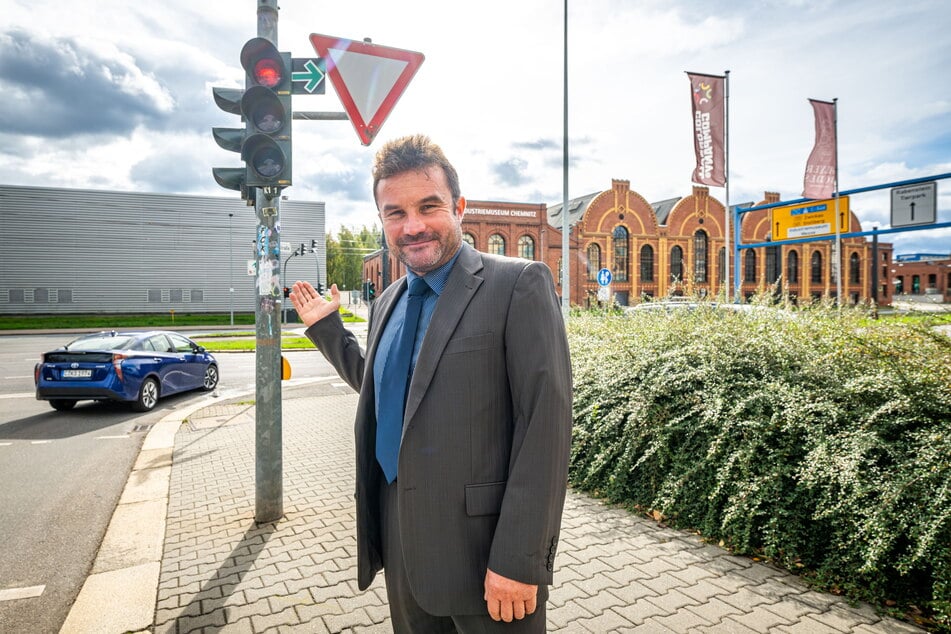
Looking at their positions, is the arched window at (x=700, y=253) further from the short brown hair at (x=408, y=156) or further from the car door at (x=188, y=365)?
the short brown hair at (x=408, y=156)

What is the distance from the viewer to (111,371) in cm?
962

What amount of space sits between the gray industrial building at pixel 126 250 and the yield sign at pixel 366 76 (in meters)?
39.8

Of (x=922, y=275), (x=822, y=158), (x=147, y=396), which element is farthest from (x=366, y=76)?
(x=922, y=275)

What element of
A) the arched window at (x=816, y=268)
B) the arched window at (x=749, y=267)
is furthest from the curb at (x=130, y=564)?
the arched window at (x=816, y=268)

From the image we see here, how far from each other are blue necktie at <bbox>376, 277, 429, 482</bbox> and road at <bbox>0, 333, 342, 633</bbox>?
2.73 metres

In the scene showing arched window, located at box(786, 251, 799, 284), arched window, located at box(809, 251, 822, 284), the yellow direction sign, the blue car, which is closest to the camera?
the blue car

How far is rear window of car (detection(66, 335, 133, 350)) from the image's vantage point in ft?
32.8

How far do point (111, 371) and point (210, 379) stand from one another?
9.64ft

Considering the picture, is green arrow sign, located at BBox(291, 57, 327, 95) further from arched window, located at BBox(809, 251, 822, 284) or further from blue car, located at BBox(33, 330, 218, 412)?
arched window, located at BBox(809, 251, 822, 284)

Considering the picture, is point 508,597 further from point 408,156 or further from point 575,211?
→ point 575,211

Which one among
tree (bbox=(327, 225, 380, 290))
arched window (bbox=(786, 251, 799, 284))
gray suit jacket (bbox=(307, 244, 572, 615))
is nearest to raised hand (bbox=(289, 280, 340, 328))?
gray suit jacket (bbox=(307, 244, 572, 615))

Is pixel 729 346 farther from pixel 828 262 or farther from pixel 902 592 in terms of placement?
pixel 828 262

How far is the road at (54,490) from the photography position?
3.60 m

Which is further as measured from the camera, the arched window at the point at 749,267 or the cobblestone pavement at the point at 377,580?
the arched window at the point at 749,267
